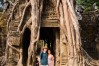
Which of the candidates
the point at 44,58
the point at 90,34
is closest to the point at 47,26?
the point at 44,58

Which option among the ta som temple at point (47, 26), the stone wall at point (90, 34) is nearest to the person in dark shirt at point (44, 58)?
the ta som temple at point (47, 26)

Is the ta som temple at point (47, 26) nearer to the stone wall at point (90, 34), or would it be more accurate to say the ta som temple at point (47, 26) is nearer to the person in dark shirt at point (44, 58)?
the person in dark shirt at point (44, 58)

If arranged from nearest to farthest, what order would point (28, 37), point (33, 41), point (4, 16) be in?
1. point (33, 41)
2. point (28, 37)
3. point (4, 16)

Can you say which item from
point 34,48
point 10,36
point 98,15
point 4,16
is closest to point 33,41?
point 34,48

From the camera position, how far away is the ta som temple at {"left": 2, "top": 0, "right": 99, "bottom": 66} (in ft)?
27.2

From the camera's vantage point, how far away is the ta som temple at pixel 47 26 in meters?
8.30

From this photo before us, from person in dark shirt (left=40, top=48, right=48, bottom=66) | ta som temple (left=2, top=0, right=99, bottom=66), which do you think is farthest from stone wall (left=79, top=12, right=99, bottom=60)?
person in dark shirt (left=40, top=48, right=48, bottom=66)

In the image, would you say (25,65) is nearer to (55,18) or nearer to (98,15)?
(55,18)

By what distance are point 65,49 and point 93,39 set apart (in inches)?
146

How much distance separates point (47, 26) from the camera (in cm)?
884

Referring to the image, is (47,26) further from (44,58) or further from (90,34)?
(90,34)

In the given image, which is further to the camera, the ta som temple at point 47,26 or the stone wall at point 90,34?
the stone wall at point 90,34

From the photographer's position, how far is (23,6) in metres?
9.12

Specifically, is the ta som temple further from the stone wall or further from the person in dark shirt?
the stone wall
